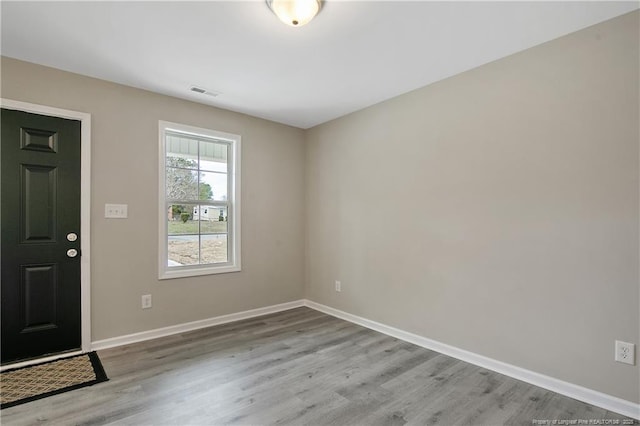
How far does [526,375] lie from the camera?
238 centimetres

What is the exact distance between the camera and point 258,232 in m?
4.07

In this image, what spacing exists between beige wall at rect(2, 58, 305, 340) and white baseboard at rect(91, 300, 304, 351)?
0.17 feet

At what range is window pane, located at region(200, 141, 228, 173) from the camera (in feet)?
12.2

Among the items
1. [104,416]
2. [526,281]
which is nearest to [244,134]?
[104,416]

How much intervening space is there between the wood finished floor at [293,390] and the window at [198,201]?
0.89 metres

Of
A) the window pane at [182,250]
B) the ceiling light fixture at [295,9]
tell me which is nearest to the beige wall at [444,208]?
the window pane at [182,250]

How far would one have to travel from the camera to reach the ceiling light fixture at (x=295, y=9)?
1.88 meters

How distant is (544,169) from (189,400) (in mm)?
2951

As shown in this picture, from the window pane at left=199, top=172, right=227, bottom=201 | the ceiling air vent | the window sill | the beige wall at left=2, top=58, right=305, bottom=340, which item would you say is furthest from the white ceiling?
the window sill

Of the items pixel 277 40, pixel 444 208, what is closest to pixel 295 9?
pixel 277 40

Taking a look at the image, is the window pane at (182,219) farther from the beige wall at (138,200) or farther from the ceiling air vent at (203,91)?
the ceiling air vent at (203,91)

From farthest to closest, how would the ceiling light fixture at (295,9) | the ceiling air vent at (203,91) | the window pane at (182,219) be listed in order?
the window pane at (182,219), the ceiling air vent at (203,91), the ceiling light fixture at (295,9)

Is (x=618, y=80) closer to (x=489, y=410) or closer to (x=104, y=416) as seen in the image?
(x=489, y=410)

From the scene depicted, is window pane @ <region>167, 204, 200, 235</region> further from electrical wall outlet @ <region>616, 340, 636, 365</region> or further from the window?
electrical wall outlet @ <region>616, 340, 636, 365</region>
